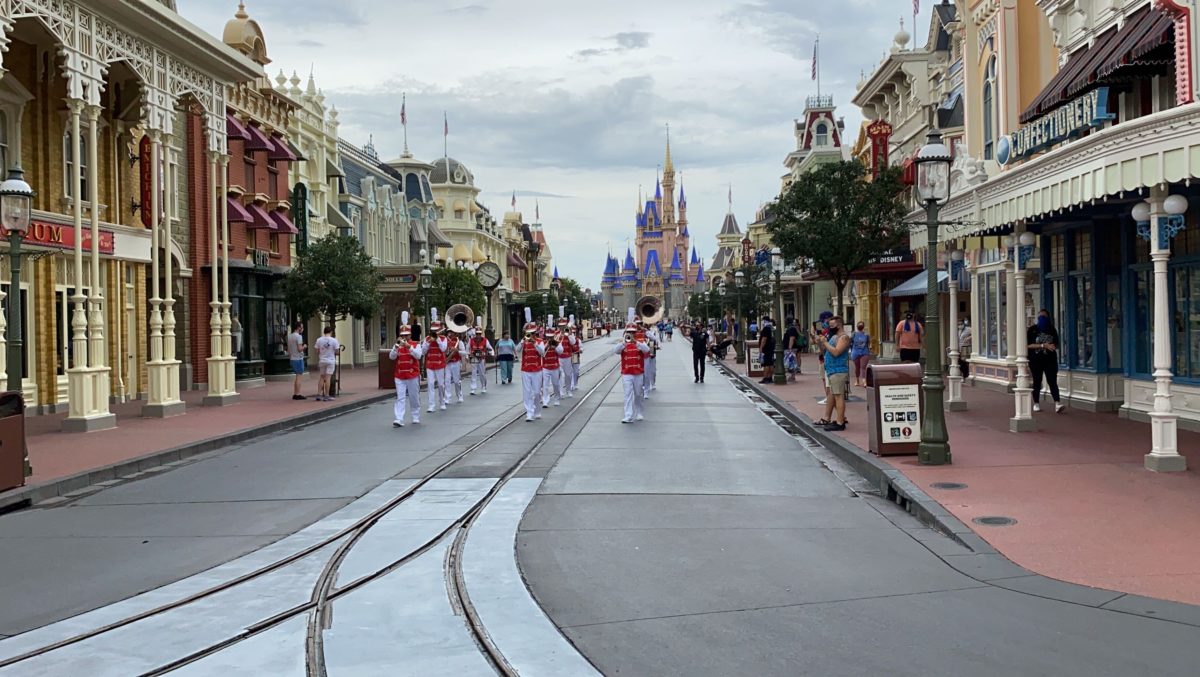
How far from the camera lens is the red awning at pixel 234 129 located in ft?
100

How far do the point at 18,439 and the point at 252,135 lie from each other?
74.7 feet

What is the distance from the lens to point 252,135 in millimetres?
32406

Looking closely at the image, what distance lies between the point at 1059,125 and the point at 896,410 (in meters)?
5.49

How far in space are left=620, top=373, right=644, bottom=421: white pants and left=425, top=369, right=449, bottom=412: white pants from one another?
16.5ft

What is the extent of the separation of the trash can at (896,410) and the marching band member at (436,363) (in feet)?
36.4

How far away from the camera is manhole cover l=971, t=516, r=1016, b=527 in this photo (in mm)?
8766

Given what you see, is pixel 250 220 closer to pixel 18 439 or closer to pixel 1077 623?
pixel 18 439

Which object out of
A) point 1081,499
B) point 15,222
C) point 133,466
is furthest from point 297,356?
point 1081,499

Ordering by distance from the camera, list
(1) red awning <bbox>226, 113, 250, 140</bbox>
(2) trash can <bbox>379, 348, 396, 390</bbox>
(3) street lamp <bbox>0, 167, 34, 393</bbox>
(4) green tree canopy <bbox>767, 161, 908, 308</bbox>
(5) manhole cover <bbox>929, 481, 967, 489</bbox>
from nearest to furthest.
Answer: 1. (5) manhole cover <bbox>929, 481, 967, 489</bbox>
2. (3) street lamp <bbox>0, 167, 34, 393</bbox>
3. (4) green tree canopy <bbox>767, 161, 908, 308</bbox>
4. (2) trash can <bbox>379, 348, 396, 390</bbox>
5. (1) red awning <bbox>226, 113, 250, 140</bbox>

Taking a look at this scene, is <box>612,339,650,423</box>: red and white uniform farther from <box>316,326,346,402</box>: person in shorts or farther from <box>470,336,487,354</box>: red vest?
<box>470,336,487,354</box>: red vest

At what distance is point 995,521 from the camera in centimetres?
889

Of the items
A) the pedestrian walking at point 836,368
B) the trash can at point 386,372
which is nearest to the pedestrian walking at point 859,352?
the pedestrian walking at point 836,368

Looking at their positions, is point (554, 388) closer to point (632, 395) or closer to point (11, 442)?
point (632, 395)

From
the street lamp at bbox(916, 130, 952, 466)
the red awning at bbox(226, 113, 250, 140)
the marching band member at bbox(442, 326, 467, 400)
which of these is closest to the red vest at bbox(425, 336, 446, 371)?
the marching band member at bbox(442, 326, 467, 400)
